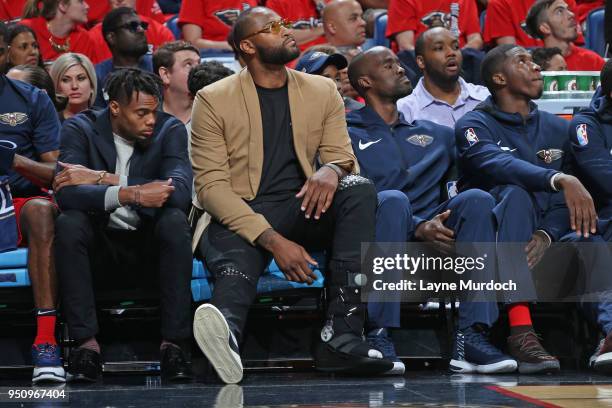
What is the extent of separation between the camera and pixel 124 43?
23.5 feet

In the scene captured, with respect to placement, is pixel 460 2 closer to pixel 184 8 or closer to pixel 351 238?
pixel 184 8

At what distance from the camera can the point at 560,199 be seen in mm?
5172

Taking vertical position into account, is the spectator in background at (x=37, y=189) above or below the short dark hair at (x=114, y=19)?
below

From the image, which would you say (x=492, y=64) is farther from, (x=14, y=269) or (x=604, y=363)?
(x=14, y=269)

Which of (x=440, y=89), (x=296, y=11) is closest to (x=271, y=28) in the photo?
(x=440, y=89)

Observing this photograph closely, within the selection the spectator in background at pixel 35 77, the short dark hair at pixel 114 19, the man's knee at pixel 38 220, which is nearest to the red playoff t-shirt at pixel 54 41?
the short dark hair at pixel 114 19

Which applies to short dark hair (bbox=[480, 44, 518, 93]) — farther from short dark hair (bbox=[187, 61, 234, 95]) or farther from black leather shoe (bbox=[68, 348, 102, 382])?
black leather shoe (bbox=[68, 348, 102, 382])

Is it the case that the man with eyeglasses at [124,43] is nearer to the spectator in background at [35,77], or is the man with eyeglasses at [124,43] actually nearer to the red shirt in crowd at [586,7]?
the spectator in background at [35,77]

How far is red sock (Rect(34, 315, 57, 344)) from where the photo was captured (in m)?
4.56

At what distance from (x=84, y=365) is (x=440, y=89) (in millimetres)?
2780

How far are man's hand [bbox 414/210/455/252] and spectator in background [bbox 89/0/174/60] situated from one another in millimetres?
3421

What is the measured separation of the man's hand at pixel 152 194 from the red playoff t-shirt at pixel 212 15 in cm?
387

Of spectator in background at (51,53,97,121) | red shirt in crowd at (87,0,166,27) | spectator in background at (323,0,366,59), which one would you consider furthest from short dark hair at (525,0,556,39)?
spectator in background at (51,53,97,121)

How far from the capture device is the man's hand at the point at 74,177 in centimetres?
467
